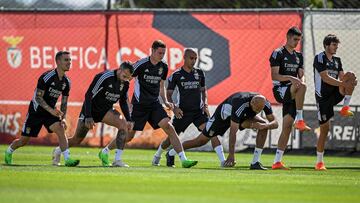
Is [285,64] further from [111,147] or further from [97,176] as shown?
[97,176]

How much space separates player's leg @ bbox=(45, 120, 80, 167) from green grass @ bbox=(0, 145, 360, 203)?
30cm

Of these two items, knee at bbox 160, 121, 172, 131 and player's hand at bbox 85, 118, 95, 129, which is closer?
player's hand at bbox 85, 118, 95, 129

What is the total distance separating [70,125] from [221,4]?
8.03 meters

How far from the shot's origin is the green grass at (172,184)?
11648mm

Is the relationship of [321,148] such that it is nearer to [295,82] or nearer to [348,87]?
[348,87]

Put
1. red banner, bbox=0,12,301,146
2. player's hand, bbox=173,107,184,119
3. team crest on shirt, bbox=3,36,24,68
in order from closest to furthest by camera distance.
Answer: player's hand, bbox=173,107,184,119
red banner, bbox=0,12,301,146
team crest on shirt, bbox=3,36,24,68

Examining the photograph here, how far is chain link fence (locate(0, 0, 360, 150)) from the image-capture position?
79.0 feet

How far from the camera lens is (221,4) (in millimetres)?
32062

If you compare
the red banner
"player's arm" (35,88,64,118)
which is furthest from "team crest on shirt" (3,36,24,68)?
"player's arm" (35,88,64,118)

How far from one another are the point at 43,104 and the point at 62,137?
66cm

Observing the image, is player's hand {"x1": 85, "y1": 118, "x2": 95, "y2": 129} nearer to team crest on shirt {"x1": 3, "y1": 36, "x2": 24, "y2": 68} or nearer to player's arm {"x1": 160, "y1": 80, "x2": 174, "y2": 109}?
player's arm {"x1": 160, "y1": 80, "x2": 174, "y2": 109}

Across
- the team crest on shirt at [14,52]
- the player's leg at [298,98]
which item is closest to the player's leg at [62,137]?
the player's leg at [298,98]

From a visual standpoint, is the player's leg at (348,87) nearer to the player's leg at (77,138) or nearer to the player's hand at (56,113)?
the player's leg at (77,138)

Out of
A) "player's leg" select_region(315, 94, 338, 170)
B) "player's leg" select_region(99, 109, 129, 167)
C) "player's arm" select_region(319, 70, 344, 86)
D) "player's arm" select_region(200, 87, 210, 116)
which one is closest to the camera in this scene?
"player's leg" select_region(99, 109, 129, 167)
